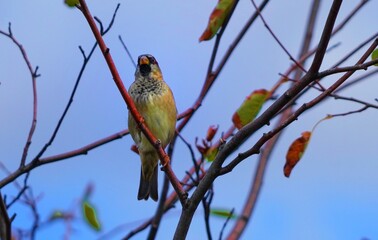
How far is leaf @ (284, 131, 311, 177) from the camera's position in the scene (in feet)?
9.36

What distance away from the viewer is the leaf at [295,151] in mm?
2854

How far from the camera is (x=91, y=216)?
3.60m

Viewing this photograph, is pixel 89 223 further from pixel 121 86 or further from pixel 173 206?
pixel 121 86

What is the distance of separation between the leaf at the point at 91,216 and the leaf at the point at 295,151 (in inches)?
46.6

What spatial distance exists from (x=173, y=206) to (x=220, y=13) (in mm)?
1092

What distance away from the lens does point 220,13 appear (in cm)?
310

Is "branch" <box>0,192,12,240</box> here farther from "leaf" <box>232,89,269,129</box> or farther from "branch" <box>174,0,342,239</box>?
"leaf" <box>232,89,269,129</box>

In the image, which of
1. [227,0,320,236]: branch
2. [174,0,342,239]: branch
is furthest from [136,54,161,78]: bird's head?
[174,0,342,239]: branch

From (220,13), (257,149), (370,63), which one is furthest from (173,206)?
(370,63)

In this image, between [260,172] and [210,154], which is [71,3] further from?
[260,172]

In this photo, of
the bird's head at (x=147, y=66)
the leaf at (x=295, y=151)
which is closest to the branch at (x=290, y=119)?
the leaf at (x=295, y=151)

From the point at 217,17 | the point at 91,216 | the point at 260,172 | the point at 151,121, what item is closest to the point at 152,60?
the point at 151,121

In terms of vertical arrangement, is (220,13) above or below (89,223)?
above

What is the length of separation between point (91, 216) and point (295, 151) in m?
1.24
